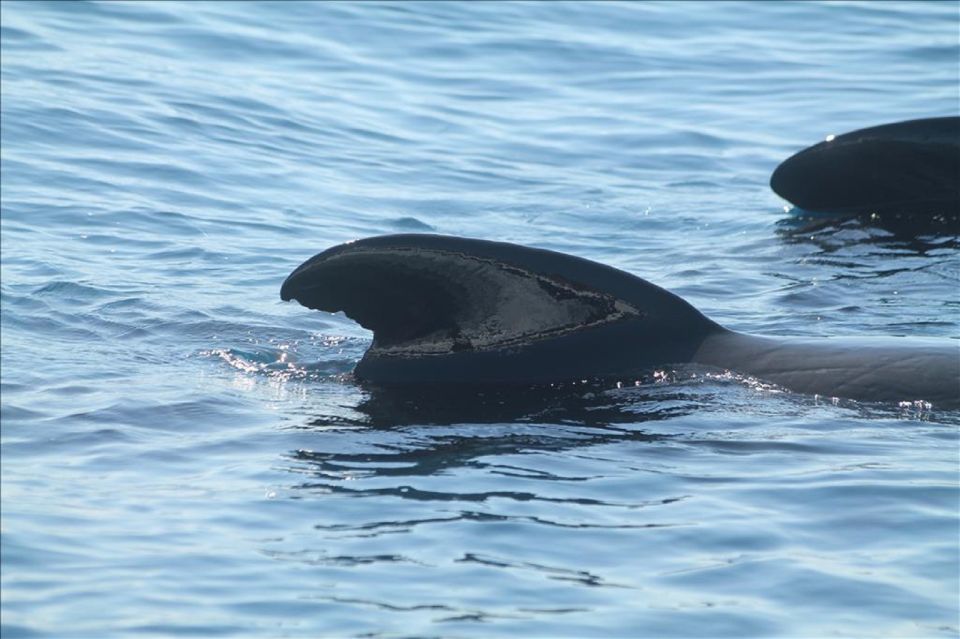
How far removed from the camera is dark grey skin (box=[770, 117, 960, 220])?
12.4 meters

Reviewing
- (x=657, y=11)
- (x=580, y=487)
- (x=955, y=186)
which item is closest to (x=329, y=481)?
(x=580, y=487)

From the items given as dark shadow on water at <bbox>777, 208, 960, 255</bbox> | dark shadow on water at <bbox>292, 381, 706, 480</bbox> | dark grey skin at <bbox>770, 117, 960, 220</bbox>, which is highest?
dark grey skin at <bbox>770, 117, 960, 220</bbox>

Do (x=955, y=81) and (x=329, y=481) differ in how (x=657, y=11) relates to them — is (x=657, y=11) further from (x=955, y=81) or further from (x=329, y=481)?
(x=329, y=481)

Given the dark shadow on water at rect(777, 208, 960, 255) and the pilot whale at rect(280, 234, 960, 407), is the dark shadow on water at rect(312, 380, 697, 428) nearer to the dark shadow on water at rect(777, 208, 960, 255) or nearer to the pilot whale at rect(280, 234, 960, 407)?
the pilot whale at rect(280, 234, 960, 407)

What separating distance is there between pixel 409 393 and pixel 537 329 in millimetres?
676

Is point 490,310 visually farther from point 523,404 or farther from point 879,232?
point 879,232

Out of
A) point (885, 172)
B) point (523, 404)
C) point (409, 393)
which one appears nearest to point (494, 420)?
point (523, 404)

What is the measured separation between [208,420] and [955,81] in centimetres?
1597

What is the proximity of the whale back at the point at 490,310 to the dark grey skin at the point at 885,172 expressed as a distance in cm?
491

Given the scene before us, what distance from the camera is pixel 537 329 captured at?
793cm

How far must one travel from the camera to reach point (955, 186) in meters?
12.5

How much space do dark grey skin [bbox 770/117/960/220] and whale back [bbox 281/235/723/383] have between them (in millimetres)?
4909

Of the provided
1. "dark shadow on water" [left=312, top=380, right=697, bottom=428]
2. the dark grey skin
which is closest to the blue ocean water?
"dark shadow on water" [left=312, top=380, right=697, bottom=428]

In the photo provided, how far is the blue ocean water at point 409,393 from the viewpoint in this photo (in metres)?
5.55
